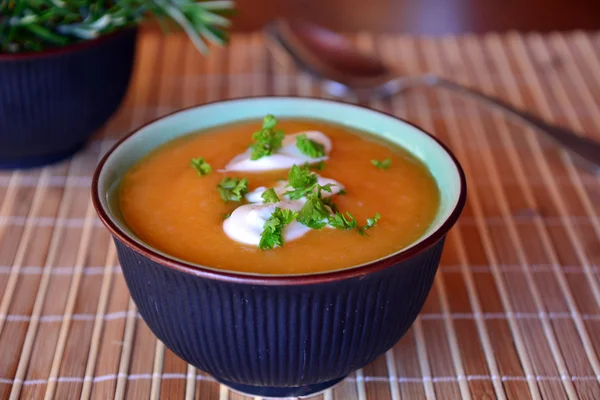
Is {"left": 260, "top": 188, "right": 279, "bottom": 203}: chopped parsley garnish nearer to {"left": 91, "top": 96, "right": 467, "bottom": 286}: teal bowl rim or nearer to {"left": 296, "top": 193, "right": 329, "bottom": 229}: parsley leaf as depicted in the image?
{"left": 296, "top": 193, "right": 329, "bottom": 229}: parsley leaf

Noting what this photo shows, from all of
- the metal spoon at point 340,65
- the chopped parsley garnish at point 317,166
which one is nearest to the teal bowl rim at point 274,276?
the chopped parsley garnish at point 317,166

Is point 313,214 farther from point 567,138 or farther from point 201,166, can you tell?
point 567,138

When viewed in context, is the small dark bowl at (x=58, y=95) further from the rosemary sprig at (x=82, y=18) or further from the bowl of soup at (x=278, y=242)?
the bowl of soup at (x=278, y=242)

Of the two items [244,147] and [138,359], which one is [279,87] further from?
[138,359]

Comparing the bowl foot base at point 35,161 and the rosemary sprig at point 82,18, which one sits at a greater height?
the rosemary sprig at point 82,18

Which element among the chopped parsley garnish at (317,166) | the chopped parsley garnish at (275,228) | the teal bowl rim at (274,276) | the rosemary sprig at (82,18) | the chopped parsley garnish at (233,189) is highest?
the teal bowl rim at (274,276)

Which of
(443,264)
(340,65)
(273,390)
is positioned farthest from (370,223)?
(340,65)
